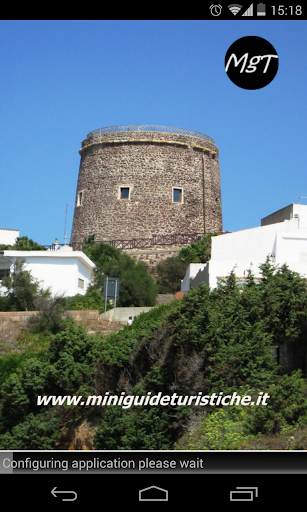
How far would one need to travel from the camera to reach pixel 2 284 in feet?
63.6

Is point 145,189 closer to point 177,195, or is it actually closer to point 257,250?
point 177,195

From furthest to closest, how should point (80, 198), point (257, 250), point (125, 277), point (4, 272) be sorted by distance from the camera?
point (80, 198), point (125, 277), point (4, 272), point (257, 250)

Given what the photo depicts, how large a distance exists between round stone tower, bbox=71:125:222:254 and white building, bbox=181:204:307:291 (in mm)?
12446

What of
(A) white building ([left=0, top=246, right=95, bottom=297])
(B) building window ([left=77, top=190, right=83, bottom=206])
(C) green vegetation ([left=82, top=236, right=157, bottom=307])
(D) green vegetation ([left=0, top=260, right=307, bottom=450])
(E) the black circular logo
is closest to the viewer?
(E) the black circular logo

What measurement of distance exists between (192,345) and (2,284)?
32.6 feet

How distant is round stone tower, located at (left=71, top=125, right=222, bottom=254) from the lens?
1200 inches

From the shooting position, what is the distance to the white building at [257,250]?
614 inches

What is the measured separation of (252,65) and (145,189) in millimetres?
28085

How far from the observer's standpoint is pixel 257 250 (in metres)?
16.8
